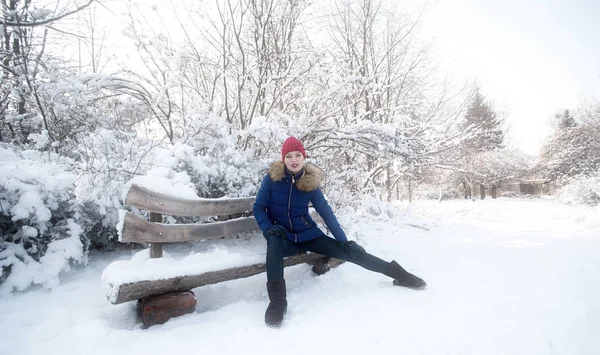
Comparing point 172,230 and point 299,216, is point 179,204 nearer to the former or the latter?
point 172,230

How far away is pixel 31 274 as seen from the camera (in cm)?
281

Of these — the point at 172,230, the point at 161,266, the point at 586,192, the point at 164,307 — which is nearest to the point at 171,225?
the point at 172,230

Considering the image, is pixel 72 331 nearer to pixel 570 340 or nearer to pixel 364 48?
pixel 570 340

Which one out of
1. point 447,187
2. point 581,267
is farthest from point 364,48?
point 447,187

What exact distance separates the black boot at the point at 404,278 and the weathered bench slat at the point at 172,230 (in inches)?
63.6

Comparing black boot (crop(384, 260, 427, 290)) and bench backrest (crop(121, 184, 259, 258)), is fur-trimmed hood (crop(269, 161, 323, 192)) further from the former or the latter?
black boot (crop(384, 260, 427, 290))

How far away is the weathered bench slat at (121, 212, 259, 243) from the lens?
2.52 meters

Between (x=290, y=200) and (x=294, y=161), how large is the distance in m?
0.42

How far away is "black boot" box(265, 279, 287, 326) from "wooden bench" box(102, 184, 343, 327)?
40 centimetres

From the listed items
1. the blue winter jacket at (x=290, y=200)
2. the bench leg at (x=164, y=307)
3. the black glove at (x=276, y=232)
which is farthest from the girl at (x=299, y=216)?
the bench leg at (x=164, y=307)

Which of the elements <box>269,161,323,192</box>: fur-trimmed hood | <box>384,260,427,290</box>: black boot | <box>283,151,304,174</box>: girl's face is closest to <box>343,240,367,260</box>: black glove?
<box>384,260,427,290</box>: black boot

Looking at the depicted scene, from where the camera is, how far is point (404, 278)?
3102 mm

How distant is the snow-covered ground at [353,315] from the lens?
81.8 inches

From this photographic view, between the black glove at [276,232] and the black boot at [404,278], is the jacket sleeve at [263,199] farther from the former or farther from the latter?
the black boot at [404,278]
